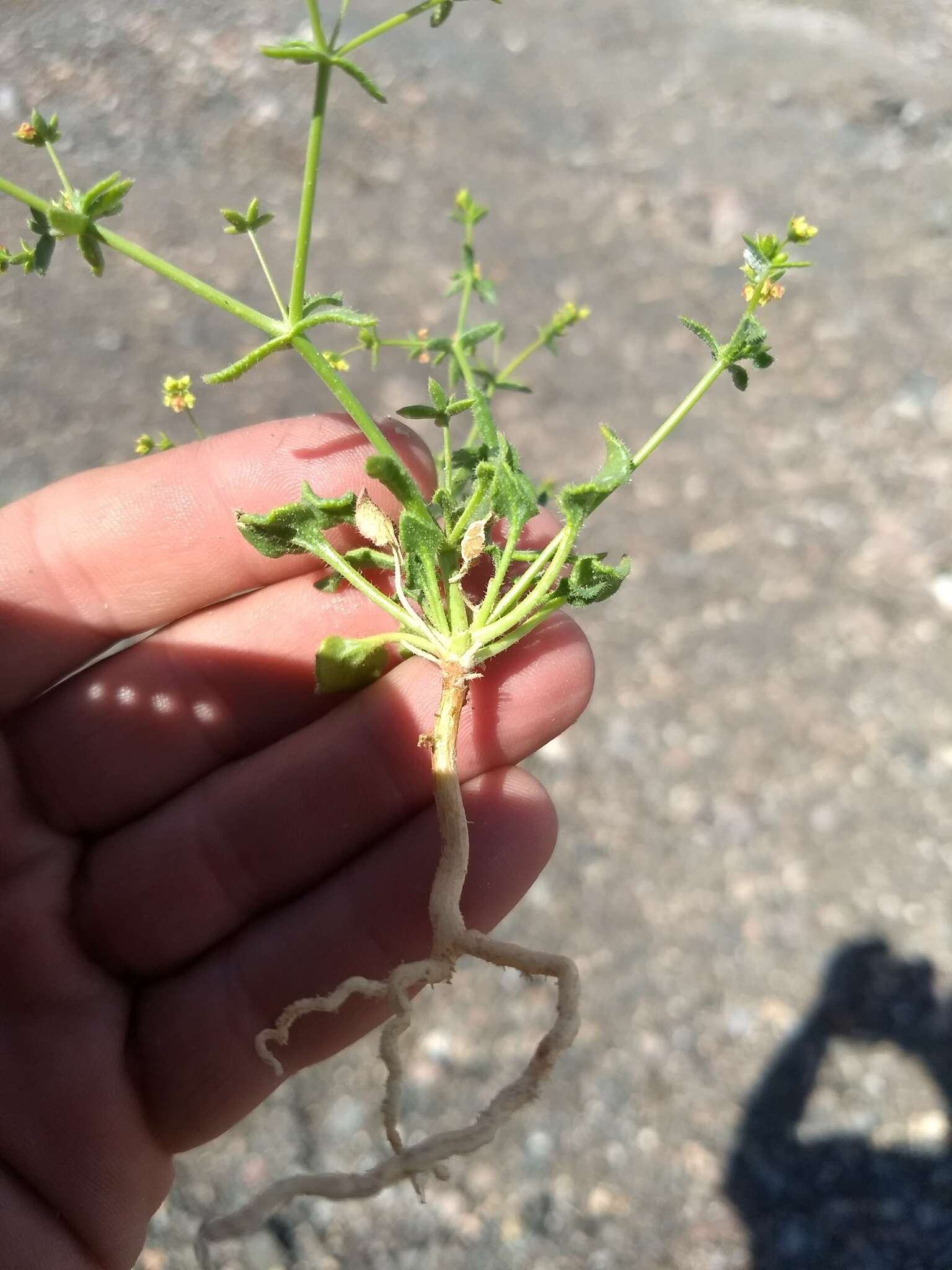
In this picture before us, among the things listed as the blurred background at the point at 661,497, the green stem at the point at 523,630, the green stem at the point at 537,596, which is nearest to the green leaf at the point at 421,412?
the green stem at the point at 537,596

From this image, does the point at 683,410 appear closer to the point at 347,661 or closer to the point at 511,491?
the point at 511,491

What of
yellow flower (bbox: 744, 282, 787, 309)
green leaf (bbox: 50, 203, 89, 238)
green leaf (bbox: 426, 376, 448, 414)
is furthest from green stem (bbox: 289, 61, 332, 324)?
yellow flower (bbox: 744, 282, 787, 309)

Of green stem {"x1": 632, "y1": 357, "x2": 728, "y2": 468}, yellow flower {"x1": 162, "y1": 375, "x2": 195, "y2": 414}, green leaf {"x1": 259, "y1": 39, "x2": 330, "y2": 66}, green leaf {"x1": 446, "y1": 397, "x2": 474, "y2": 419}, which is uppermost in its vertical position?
green leaf {"x1": 259, "y1": 39, "x2": 330, "y2": 66}

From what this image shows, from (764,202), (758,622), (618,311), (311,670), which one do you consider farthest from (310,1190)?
(764,202)

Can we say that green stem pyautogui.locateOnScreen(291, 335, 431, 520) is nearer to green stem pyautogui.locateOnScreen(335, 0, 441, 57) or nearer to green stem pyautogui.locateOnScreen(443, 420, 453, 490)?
green stem pyautogui.locateOnScreen(443, 420, 453, 490)

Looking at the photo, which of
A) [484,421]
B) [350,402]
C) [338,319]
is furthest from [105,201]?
[484,421]

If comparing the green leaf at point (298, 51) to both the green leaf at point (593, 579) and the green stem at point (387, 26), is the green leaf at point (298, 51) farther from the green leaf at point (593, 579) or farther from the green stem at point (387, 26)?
the green leaf at point (593, 579)

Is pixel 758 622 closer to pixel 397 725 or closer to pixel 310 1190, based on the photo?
pixel 397 725
